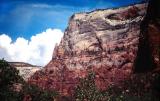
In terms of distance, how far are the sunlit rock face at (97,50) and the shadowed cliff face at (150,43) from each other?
9.67 ft

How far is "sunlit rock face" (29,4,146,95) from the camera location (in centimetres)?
10956

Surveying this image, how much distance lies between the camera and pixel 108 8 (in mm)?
130750

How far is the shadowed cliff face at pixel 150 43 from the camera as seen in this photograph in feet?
283

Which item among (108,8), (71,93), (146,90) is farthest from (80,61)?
(146,90)

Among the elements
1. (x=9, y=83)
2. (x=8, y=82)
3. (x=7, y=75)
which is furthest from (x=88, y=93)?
(x=7, y=75)

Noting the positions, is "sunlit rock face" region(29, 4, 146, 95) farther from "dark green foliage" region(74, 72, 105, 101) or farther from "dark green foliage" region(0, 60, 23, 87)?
"dark green foliage" region(0, 60, 23, 87)

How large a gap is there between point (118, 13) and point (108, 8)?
5644 mm

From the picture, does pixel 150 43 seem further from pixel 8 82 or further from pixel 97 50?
pixel 8 82

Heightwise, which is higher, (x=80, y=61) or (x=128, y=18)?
(x=128, y=18)

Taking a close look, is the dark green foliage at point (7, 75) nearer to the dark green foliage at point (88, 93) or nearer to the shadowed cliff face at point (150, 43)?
the dark green foliage at point (88, 93)

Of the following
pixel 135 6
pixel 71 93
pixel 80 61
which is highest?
pixel 135 6

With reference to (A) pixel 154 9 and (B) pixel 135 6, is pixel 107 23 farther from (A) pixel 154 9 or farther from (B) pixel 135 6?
(A) pixel 154 9

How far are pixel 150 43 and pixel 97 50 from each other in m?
27.5

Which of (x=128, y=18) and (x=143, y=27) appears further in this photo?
A: (x=128, y=18)
